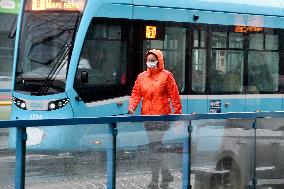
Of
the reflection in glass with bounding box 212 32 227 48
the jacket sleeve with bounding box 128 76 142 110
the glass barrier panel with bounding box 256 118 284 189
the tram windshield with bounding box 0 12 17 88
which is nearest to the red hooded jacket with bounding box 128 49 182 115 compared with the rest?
the jacket sleeve with bounding box 128 76 142 110

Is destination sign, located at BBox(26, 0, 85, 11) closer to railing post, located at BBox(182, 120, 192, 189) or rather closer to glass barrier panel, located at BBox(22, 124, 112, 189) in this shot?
railing post, located at BBox(182, 120, 192, 189)

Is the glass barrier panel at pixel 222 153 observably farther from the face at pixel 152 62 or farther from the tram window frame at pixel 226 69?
the tram window frame at pixel 226 69

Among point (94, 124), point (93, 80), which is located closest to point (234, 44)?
point (93, 80)

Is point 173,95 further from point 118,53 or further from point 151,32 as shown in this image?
point 151,32

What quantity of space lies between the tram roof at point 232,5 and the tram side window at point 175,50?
19.0 inches

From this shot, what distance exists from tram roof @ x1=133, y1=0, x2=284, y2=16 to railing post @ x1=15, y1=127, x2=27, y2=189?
24.4 feet

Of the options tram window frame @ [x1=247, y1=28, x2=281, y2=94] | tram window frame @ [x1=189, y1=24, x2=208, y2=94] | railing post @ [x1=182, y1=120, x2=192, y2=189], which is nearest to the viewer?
railing post @ [x1=182, y1=120, x2=192, y2=189]

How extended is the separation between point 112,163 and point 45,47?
673 centimetres

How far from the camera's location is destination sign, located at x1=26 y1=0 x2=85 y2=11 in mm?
12523

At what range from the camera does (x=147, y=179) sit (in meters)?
6.48

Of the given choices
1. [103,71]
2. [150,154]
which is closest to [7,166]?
[150,154]

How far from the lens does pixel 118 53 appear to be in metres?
12.8

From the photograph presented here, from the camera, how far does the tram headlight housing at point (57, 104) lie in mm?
12180

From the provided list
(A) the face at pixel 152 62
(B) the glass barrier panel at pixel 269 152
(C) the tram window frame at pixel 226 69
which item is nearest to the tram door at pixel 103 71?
(C) the tram window frame at pixel 226 69
